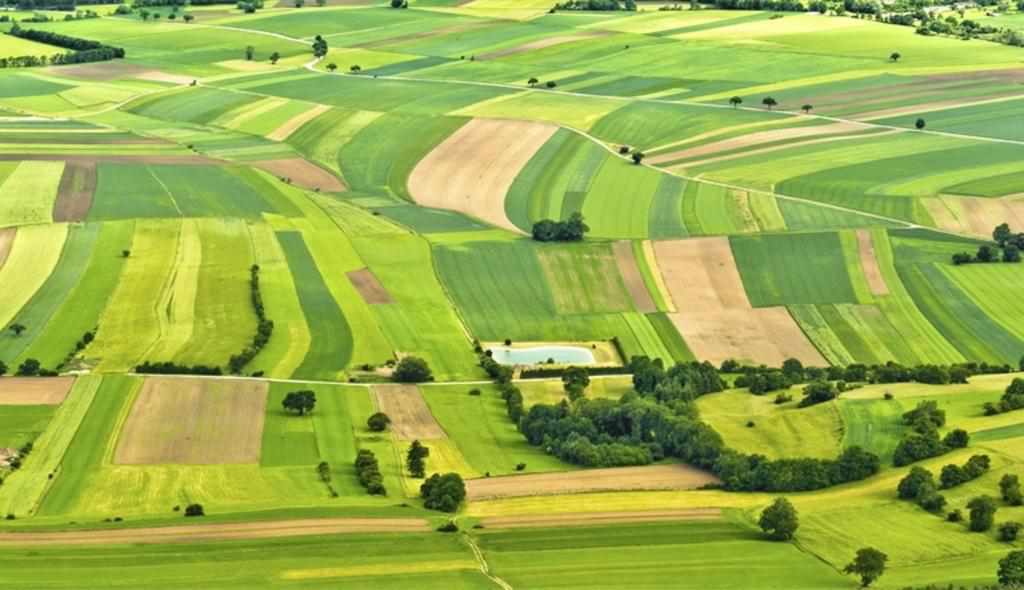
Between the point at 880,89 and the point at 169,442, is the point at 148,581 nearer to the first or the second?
the point at 169,442

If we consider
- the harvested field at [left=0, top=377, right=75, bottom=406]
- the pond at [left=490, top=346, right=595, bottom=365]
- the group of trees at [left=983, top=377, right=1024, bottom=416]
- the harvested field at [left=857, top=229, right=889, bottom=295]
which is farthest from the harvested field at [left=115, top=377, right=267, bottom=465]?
the harvested field at [left=857, top=229, right=889, bottom=295]

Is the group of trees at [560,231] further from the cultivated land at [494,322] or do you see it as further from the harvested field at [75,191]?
the harvested field at [75,191]

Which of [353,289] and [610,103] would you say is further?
[610,103]

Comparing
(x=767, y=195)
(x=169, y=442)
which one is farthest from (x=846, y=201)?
(x=169, y=442)

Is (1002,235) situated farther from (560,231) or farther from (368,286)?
(368,286)

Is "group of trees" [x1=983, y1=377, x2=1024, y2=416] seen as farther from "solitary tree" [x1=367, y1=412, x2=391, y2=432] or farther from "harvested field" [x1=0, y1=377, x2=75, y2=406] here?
"harvested field" [x1=0, y1=377, x2=75, y2=406]

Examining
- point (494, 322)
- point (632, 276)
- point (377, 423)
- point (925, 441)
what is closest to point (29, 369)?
point (377, 423)
